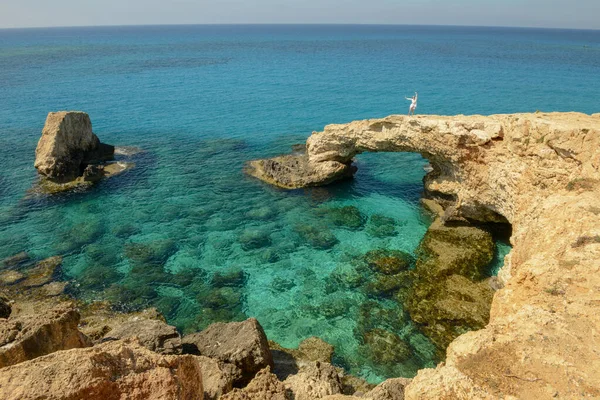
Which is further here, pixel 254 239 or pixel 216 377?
pixel 254 239

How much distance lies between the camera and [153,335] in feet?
41.2

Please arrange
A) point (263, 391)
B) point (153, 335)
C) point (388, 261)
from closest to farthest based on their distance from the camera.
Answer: point (263, 391) < point (153, 335) < point (388, 261)

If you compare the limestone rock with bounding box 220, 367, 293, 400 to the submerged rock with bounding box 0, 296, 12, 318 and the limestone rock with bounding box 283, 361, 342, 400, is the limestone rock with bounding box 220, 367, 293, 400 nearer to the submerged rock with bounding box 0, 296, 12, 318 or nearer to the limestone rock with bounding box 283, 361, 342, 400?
the limestone rock with bounding box 283, 361, 342, 400

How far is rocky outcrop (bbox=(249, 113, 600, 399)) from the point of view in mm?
6754

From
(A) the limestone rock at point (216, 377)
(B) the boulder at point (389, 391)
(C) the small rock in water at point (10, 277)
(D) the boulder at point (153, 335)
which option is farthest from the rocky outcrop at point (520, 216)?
(C) the small rock in water at point (10, 277)

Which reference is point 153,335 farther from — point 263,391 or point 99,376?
point 99,376

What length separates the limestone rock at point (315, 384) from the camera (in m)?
10.4

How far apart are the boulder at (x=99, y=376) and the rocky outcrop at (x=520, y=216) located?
172 inches

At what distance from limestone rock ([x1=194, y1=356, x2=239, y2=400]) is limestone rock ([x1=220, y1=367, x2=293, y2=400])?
87 centimetres

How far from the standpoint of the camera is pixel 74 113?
29.8m

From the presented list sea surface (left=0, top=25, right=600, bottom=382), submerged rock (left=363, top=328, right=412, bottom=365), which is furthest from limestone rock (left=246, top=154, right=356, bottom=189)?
submerged rock (left=363, top=328, right=412, bottom=365)

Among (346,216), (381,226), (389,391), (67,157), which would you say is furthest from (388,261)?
(67,157)

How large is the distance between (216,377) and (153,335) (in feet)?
10.4

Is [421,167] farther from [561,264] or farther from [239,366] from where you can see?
[239,366]
